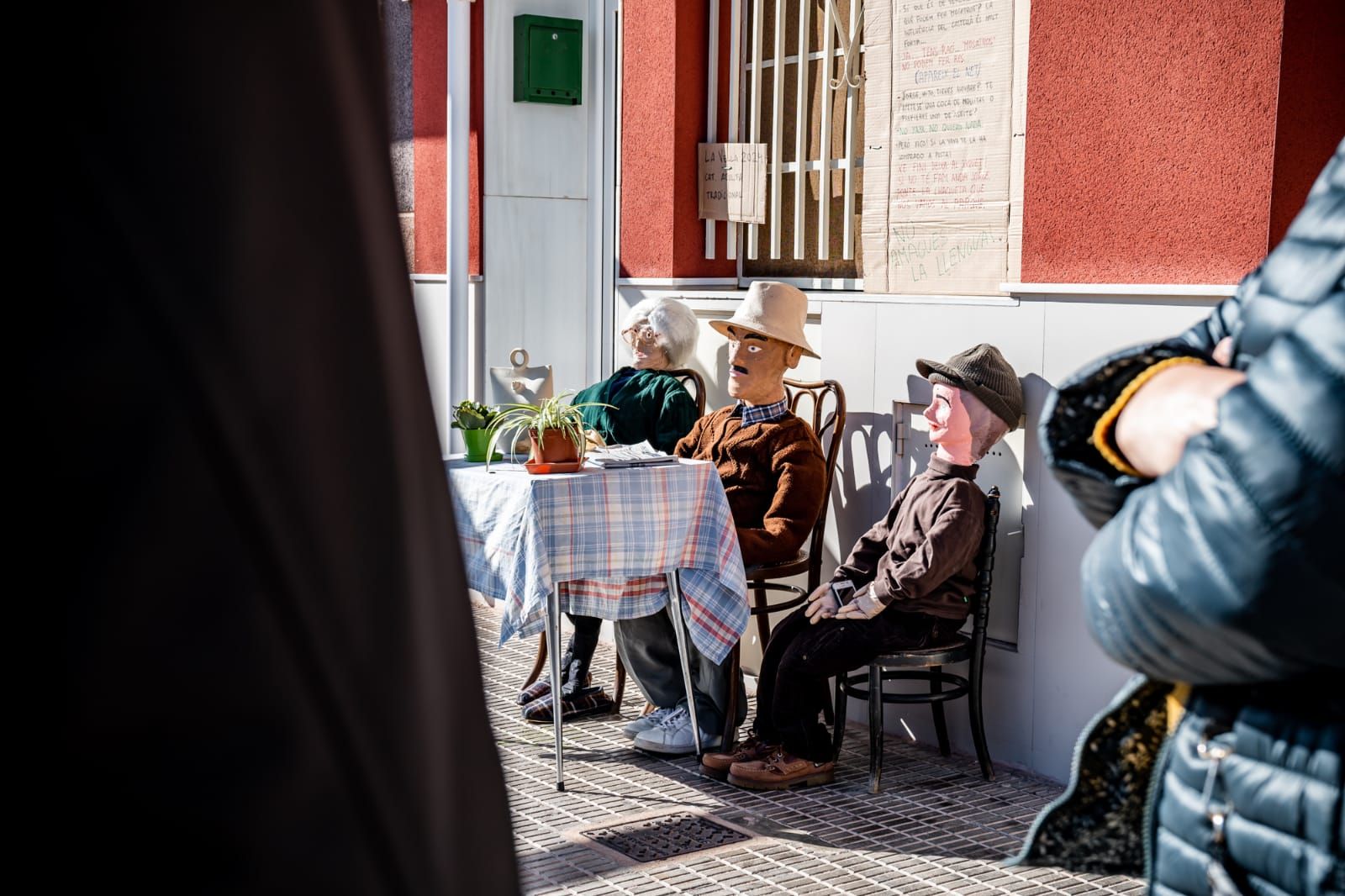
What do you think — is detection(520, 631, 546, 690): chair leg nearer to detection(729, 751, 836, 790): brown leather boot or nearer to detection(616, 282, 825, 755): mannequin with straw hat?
detection(616, 282, 825, 755): mannequin with straw hat

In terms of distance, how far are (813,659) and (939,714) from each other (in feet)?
1.92

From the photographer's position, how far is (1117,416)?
1.29m

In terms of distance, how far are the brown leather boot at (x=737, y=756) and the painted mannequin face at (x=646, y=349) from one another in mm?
1724

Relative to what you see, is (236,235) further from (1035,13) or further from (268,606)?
(1035,13)

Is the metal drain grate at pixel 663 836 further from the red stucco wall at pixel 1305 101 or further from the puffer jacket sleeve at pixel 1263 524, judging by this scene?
→ the puffer jacket sleeve at pixel 1263 524

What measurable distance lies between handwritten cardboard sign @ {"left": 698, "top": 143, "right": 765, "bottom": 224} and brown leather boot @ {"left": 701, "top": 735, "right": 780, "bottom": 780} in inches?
99.4

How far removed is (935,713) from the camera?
4.96 m

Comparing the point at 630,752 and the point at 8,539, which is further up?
the point at 8,539

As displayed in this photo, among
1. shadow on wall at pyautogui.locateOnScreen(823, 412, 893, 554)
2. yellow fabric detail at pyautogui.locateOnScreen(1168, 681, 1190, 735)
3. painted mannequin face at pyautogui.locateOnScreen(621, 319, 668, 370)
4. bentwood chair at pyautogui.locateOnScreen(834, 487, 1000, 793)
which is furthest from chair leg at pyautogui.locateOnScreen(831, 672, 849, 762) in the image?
yellow fabric detail at pyautogui.locateOnScreen(1168, 681, 1190, 735)

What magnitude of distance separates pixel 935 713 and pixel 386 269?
4816 millimetres

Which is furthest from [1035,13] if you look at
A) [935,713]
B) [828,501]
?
[935,713]

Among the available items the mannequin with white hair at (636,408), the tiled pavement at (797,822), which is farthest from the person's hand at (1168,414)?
the mannequin with white hair at (636,408)

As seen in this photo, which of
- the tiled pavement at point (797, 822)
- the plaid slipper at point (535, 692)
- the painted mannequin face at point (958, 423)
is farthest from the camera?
the plaid slipper at point (535, 692)

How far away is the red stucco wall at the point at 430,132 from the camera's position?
29.2 feet
